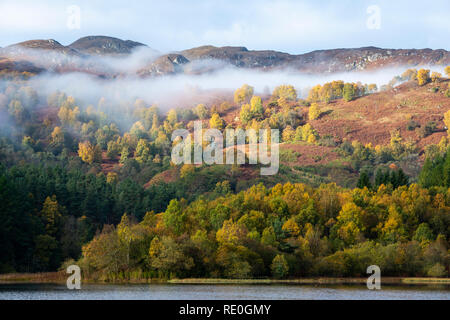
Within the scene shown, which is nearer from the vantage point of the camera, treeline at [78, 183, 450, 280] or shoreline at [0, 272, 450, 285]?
shoreline at [0, 272, 450, 285]

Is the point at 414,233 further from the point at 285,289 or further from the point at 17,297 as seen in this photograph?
the point at 17,297

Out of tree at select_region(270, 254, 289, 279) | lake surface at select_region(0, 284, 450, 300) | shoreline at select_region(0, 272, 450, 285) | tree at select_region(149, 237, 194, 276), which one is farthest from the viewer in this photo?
tree at select_region(270, 254, 289, 279)

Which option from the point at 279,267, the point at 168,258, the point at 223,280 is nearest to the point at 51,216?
the point at 168,258

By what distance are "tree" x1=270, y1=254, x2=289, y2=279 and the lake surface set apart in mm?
10021

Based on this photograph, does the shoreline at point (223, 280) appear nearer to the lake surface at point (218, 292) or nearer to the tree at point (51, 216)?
the lake surface at point (218, 292)

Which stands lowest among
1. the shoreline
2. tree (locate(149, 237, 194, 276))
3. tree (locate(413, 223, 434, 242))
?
the shoreline

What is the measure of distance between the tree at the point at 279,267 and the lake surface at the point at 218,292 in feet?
32.9

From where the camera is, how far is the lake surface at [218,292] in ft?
205

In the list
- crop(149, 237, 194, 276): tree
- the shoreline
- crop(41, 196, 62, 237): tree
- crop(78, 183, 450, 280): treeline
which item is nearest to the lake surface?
the shoreline

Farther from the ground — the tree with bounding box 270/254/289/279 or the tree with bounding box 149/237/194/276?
the tree with bounding box 149/237/194/276

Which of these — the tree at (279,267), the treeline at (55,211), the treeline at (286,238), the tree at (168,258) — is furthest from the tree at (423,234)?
the treeline at (55,211)

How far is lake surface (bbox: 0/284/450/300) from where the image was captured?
6238 cm

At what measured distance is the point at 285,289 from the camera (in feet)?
237

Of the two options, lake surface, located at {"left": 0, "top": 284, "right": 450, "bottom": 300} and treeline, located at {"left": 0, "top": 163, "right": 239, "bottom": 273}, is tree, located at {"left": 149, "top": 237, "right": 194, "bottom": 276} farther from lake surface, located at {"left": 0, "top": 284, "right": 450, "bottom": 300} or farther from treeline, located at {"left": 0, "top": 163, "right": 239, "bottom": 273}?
treeline, located at {"left": 0, "top": 163, "right": 239, "bottom": 273}
